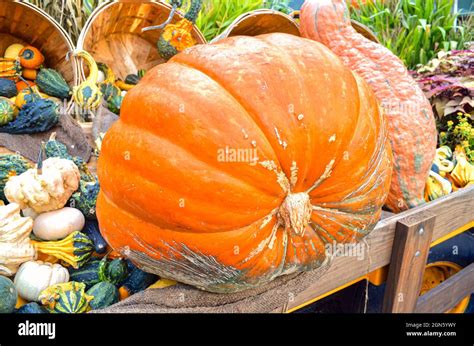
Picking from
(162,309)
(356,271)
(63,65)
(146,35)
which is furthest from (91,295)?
(146,35)

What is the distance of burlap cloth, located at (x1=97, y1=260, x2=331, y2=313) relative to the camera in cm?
94

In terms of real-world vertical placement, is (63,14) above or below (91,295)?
above

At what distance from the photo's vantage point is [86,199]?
130 centimetres

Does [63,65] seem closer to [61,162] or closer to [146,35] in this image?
[146,35]

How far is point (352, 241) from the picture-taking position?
108cm

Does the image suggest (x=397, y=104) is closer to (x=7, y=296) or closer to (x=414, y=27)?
(x=7, y=296)

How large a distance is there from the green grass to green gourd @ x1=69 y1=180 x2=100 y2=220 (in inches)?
123

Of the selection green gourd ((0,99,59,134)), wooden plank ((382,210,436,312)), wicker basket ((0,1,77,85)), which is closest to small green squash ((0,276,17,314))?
green gourd ((0,99,59,134))

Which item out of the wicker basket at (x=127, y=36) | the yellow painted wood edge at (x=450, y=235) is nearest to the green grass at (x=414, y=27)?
the wicker basket at (x=127, y=36)

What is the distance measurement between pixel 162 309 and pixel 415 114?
1.15 metres

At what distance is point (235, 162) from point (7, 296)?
2.22 feet

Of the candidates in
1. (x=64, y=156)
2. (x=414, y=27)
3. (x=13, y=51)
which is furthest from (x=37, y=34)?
(x=414, y=27)

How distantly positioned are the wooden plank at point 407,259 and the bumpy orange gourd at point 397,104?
0.13m

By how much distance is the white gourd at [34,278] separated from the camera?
1.08 metres
